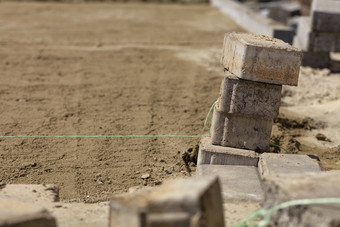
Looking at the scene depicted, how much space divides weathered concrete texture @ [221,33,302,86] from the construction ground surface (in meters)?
1.34

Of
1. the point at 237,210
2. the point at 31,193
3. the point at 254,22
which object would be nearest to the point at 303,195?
the point at 237,210

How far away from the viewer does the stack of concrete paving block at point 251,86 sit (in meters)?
4.55

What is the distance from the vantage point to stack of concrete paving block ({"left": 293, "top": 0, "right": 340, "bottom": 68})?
8.75m

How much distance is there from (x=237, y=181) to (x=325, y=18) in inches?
207

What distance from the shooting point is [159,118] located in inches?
259

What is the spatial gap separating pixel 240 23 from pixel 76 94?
6.66 m

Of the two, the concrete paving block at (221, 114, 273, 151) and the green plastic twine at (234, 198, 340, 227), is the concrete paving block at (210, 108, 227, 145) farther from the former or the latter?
the green plastic twine at (234, 198, 340, 227)

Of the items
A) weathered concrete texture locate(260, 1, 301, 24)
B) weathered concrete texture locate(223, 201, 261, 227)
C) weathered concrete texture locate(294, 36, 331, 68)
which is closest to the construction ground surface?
weathered concrete texture locate(294, 36, 331, 68)

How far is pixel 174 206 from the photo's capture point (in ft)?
9.77

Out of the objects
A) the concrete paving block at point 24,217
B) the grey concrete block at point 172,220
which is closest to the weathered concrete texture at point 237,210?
the grey concrete block at point 172,220

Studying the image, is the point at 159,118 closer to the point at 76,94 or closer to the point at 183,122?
the point at 183,122

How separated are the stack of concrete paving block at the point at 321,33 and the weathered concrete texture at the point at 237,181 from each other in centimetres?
485

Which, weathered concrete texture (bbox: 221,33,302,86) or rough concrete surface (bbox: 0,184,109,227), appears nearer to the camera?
rough concrete surface (bbox: 0,184,109,227)

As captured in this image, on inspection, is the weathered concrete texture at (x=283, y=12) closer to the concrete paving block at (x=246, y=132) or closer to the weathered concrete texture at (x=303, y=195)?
the concrete paving block at (x=246, y=132)
